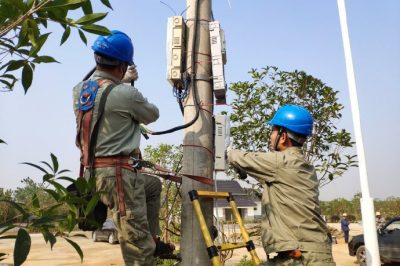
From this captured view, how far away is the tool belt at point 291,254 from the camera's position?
2.54 m

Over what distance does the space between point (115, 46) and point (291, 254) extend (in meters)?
1.88

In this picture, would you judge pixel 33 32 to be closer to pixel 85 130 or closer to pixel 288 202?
pixel 85 130

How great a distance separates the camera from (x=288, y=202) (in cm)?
272

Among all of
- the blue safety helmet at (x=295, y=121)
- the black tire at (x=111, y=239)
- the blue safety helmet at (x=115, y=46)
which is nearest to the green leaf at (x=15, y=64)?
the blue safety helmet at (x=115, y=46)

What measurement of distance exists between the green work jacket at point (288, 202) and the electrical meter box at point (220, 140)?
0.44 metres

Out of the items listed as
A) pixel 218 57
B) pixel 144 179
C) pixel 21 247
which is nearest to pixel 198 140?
pixel 144 179

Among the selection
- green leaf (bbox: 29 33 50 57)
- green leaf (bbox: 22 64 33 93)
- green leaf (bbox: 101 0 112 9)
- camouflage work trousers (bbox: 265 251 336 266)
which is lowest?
camouflage work trousers (bbox: 265 251 336 266)

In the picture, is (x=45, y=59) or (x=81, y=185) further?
(x=81, y=185)

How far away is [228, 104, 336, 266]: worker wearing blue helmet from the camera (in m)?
2.59

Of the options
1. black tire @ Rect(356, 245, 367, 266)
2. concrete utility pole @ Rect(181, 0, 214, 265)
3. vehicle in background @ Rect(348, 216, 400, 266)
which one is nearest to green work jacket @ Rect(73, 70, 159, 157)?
concrete utility pole @ Rect(181, 0, 214, 265)

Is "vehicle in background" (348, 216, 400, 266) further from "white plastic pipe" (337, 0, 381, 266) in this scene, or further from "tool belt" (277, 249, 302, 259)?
"tool belt" (277, 249, 302, 259)

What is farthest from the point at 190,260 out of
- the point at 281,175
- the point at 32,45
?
the point at 32,45

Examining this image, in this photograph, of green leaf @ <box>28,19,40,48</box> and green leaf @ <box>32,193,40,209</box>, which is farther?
green leaf @ <box>32,193,40,209</box>

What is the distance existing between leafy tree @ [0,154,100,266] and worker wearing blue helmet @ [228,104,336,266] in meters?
1.48
